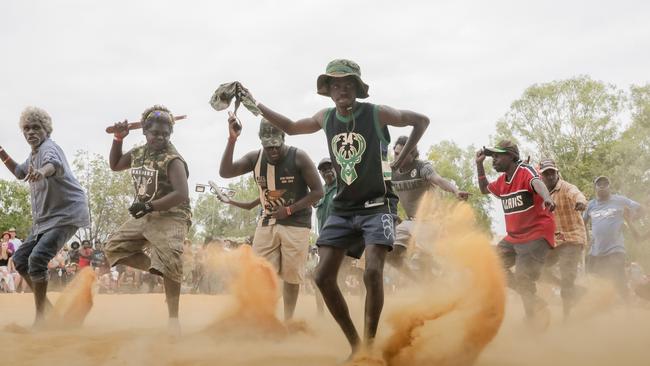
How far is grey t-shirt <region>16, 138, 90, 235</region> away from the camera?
593 centimetres

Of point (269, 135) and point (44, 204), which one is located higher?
point (269, 135)

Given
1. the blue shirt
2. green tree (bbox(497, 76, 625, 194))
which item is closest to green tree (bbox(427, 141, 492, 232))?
green tree (bbox(497, 76, 625, 194))

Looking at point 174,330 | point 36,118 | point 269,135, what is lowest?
point 174,330

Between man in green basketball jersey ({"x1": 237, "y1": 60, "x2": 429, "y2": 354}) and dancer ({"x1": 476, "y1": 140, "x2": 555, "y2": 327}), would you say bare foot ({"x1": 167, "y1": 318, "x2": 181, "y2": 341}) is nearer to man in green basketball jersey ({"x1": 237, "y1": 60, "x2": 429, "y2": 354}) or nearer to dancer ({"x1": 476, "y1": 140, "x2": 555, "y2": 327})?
man in green basketball jersey ({"x1": 237, "y1": 60, "x2": 429, "y2": 354})

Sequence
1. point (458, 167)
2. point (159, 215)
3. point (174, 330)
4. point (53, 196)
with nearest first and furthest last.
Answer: point (174, 330) → point (159, 215) → point (53, 196) → point (458, 167)

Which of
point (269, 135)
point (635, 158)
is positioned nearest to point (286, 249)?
point (269, 135)

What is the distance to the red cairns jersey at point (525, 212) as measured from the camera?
6.18 meters

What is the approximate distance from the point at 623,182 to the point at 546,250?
22975 millimetres

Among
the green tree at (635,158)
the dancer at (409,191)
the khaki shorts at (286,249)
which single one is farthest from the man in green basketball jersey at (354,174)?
the green tree at (635,158)

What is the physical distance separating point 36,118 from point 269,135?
237cm

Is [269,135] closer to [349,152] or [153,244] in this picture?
[153,244]

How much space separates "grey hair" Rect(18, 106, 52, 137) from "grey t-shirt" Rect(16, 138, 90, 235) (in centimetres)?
18

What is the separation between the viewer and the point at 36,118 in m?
6.08

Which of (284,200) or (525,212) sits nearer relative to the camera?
(284,200)
